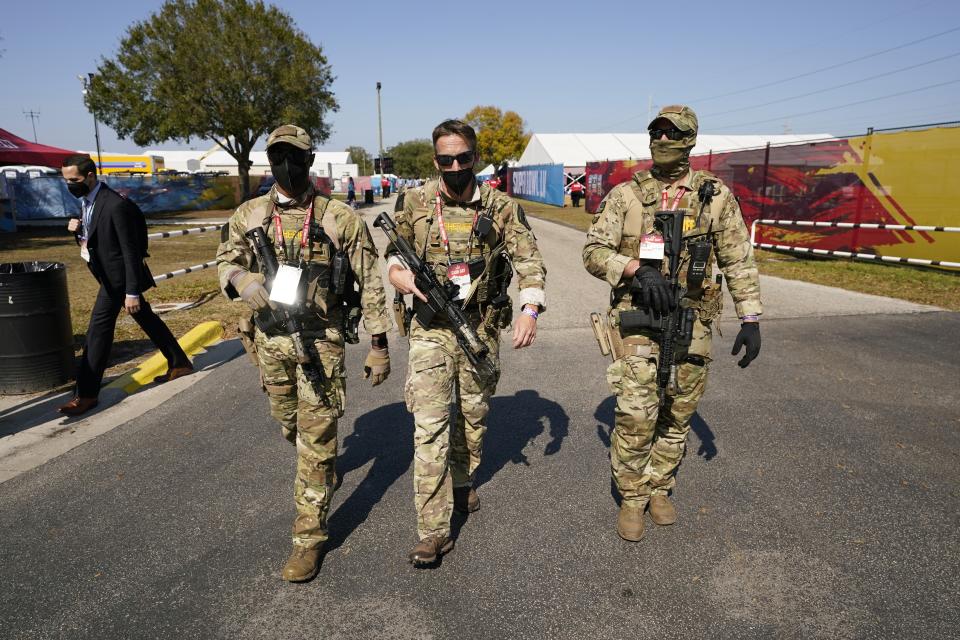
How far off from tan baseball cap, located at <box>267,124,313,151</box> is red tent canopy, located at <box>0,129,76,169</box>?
14.2m

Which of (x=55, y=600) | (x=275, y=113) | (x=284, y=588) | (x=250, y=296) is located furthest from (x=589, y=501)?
(x=275, y=113)

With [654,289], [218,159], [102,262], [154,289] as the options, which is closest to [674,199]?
[654,289]

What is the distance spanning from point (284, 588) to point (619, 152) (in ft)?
129

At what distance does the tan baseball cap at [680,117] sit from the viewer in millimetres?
3172

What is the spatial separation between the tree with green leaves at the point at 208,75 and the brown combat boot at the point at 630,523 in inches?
1157

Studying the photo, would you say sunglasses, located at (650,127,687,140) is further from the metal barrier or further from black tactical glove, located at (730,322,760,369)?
the metal barrier

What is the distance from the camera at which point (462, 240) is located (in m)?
3.21

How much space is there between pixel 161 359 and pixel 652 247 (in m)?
5.05

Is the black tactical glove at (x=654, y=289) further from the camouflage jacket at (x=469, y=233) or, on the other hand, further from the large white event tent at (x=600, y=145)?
the large white event tent at (x=600, y=145)

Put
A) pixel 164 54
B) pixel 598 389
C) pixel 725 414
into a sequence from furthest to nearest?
pixel 164 54
pixel 598 389
pixel 725 414

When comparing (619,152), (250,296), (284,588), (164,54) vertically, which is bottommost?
(284,588)

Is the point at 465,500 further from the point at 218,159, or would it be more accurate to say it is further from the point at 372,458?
Answer: the point at 218,159

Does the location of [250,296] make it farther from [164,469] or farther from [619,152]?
[619,152]

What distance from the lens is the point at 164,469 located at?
4051mm
